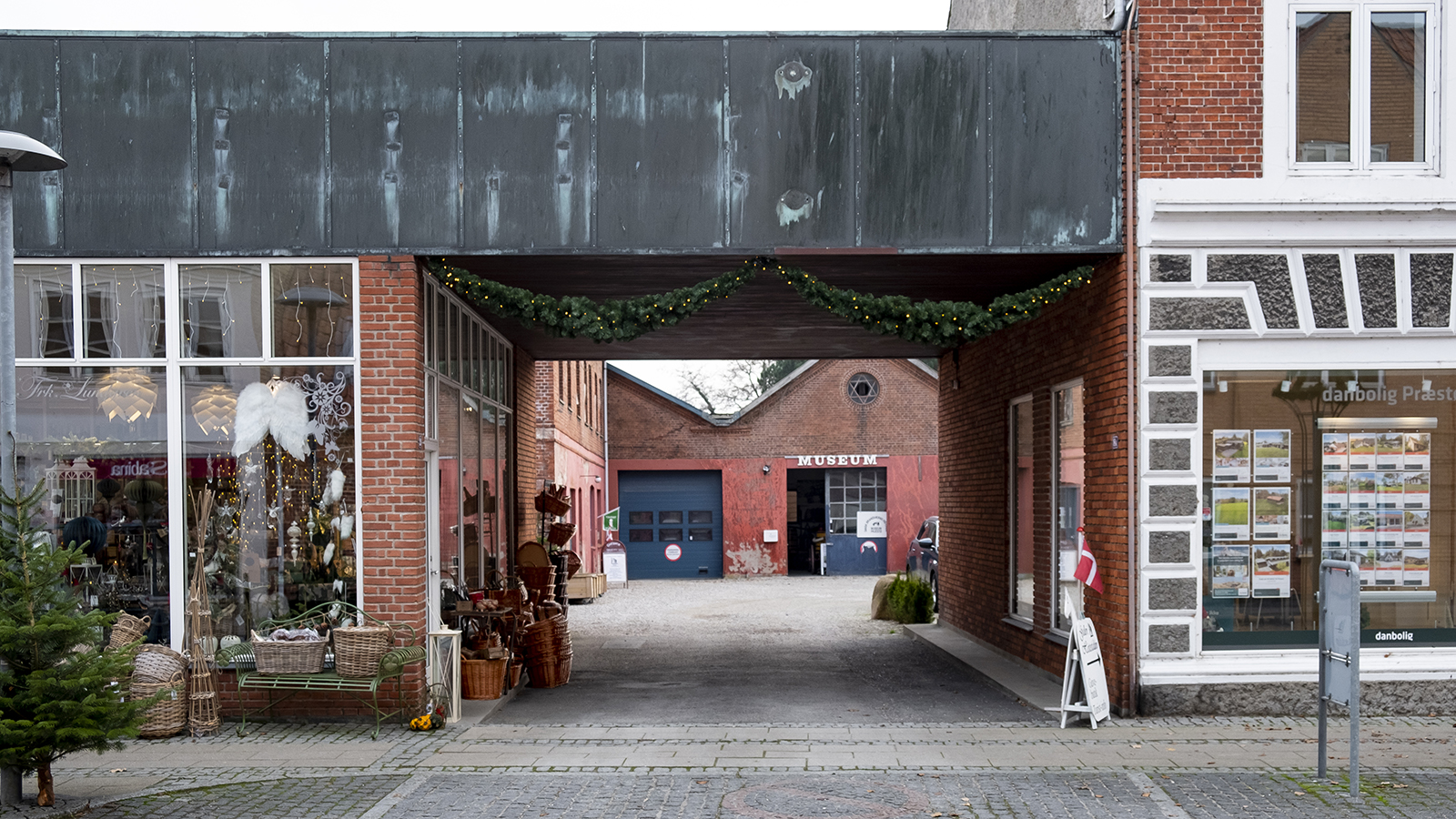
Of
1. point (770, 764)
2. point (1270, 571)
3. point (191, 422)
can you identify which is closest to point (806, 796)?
point (770, 764)

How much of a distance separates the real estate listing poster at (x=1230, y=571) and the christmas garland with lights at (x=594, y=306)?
14.4 feet

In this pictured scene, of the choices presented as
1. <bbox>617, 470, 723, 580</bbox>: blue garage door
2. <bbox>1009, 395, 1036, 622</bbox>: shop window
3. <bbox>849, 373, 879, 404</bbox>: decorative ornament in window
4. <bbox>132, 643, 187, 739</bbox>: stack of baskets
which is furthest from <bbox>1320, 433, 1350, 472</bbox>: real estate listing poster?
<bbox>617, 470, 723, 580</bbox>: blue garage door

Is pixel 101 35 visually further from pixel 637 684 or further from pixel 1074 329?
pixel 1074 329

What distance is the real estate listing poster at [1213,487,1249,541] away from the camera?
390 inches

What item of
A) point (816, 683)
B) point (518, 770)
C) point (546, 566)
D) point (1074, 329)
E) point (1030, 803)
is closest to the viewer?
point (1030, 803)

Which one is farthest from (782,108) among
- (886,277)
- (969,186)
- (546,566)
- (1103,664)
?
(546,566)

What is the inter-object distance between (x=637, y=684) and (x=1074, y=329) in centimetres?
549

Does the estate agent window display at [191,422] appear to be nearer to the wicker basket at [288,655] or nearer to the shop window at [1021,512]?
the wicker basket at [288,655]

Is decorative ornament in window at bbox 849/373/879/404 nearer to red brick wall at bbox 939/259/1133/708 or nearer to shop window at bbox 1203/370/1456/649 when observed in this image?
red brick wall at bbox 939/259/1133/708

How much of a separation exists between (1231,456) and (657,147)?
17.2ft

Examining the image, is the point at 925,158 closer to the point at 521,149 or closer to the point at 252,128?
→ the point at 521,149

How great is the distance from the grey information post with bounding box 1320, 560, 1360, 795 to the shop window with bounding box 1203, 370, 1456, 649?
86.4 inches

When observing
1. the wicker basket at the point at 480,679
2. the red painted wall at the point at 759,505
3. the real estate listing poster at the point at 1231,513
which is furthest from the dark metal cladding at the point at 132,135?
the red painted wall at the point at 759,505

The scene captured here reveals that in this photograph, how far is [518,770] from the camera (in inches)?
324
